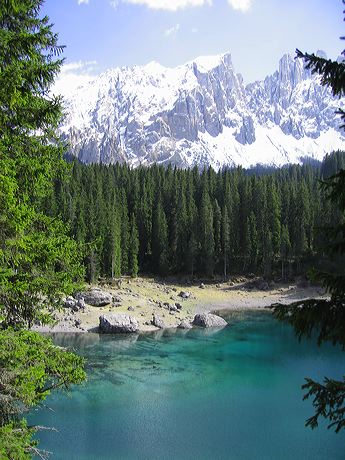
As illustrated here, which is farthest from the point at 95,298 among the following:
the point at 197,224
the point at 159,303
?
the point at 197,224

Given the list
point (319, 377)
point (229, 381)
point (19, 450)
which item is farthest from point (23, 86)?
point (319, 377)

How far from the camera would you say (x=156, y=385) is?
1235 inches

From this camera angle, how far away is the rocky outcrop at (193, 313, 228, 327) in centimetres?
5049

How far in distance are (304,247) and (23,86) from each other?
6818 cm

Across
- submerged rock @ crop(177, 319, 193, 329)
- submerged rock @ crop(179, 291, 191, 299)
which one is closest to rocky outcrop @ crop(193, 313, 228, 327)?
A: submerged rock @ crop(177, 319, 193, 329)

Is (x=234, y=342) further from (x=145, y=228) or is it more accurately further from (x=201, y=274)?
(x=145, y=228)

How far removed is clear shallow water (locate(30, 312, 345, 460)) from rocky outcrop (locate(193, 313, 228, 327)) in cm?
493

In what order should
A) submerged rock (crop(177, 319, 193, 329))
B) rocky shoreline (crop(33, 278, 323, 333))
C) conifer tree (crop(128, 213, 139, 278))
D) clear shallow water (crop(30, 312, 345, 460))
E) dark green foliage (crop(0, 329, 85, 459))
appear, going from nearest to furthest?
dark green foliage (crop(0, 329, 85, 459)), clear shallow water (crop(30, 312, 345, 460)), rocky shoreline (crop(33, 278, 323, 333)), submerged rock (crop(177, 319, 193, 329)), conifer tree (crop(128, 213, 139, 278))

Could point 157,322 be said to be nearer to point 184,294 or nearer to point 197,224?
point 184,294

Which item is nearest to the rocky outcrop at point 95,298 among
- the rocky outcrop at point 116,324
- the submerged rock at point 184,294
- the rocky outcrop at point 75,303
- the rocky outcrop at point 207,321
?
the rocky outcrop at point 75,303

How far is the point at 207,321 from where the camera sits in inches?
1994

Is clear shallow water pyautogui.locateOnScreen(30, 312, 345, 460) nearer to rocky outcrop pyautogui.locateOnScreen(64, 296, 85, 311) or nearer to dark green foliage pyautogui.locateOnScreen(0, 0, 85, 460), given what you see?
rocky outcrop pyautogui.locateOnScreen(64, 296, 85, 311)

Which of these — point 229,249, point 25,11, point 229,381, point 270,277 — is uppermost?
point 25,11

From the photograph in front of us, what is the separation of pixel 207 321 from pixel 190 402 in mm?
22507
